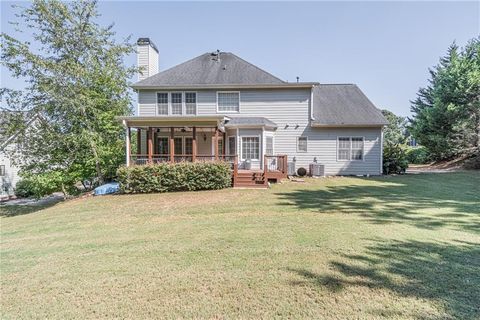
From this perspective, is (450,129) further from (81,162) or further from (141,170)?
(81,162)

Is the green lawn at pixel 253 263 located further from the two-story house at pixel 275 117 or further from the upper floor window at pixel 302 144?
the upper floor window at pixel 302 144

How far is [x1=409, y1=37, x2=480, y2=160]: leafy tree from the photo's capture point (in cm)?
2011

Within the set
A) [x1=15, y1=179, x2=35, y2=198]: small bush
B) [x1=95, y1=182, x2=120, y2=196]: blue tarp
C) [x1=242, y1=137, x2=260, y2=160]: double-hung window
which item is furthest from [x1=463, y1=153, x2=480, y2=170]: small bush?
[x1=15, y1=179, x2=35, y2=198]: small bush

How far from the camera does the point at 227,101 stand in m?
16.2

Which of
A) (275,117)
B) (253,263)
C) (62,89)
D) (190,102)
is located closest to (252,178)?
(275,117)

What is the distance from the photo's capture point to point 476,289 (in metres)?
3.33

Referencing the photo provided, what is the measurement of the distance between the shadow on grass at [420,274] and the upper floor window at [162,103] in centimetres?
1426

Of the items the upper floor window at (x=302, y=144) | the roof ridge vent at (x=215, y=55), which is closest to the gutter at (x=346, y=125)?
the upper floor window at (x=302, y=144)

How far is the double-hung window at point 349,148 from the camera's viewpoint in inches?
631

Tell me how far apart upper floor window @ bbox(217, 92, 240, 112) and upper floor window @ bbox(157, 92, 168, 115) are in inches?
128

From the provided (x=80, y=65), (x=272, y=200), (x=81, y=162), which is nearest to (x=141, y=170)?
(x=81, y=162)

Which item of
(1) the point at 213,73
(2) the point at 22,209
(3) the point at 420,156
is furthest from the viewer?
(3) the point at 420,156

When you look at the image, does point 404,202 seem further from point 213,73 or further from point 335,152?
point 213,73

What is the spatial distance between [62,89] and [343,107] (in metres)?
16.5
